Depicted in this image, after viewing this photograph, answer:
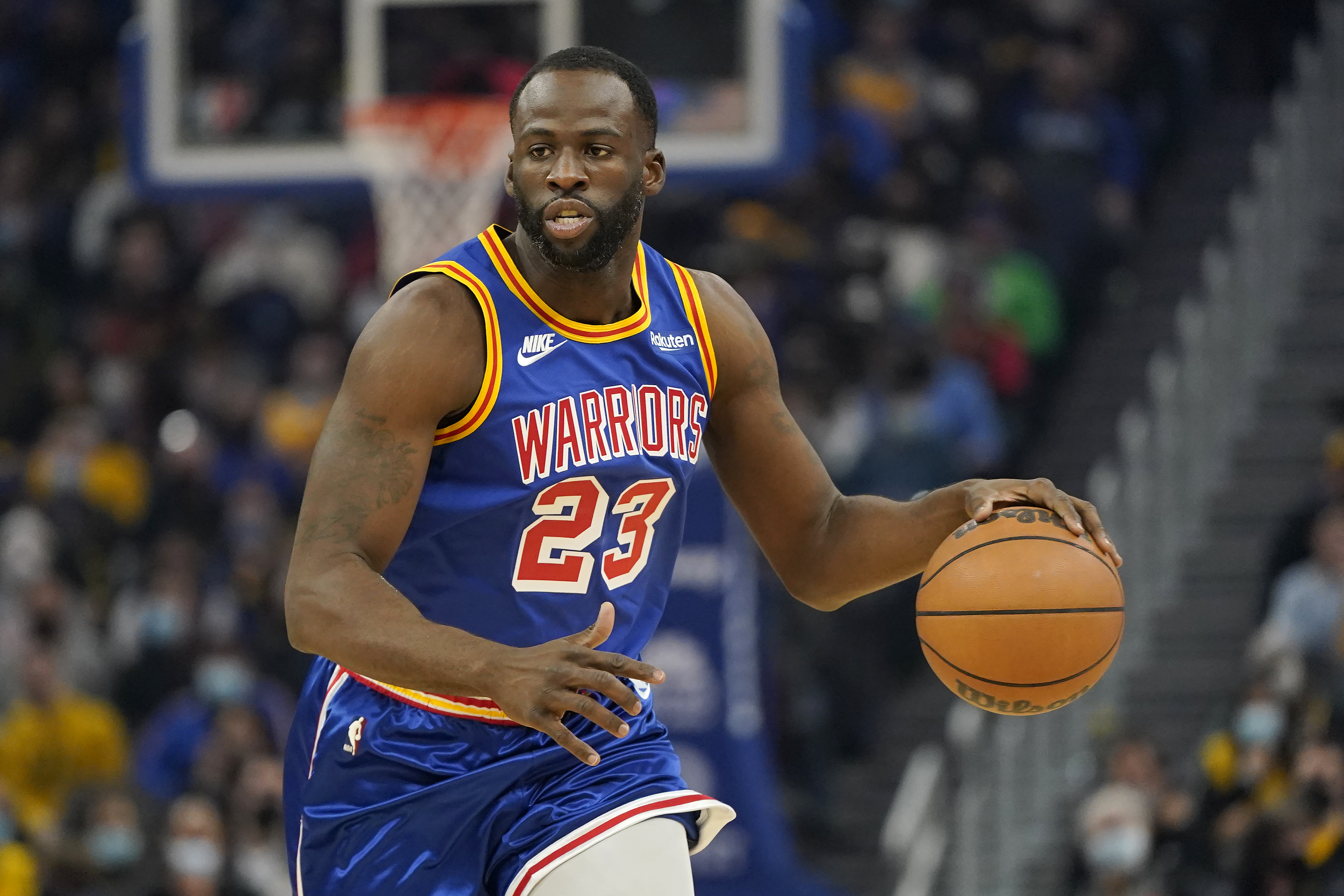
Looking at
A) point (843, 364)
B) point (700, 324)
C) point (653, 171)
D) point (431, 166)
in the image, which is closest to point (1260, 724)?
point (843, 364)

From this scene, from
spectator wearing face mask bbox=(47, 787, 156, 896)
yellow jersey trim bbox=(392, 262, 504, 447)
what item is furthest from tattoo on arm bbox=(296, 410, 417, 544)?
spectator wearing face mask bbox=(47, 787, 156, 896)

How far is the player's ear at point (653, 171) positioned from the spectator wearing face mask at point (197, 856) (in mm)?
5887

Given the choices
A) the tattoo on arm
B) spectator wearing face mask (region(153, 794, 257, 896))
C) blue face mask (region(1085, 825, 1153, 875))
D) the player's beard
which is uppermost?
the player's beard

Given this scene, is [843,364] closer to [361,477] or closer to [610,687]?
[361,477]

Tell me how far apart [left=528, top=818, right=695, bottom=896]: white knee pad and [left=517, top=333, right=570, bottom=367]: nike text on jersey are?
953mm

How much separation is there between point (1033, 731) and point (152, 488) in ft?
18.0

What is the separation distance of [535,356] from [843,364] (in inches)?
307

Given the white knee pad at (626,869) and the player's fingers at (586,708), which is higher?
the player's fingers at (586,708)

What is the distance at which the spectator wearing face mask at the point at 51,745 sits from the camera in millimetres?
10641

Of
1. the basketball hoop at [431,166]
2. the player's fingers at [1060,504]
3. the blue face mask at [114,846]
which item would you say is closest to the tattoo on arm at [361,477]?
the player's fingers at [1060,504]

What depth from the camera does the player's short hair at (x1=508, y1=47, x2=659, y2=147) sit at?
3.99 meters

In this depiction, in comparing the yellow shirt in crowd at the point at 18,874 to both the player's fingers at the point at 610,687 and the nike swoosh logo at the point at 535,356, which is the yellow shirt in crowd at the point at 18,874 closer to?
the nike swoosh logo at the point at 535,356

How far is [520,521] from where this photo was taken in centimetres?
400

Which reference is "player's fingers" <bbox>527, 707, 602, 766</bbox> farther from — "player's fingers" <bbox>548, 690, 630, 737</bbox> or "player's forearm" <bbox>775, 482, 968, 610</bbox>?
"player's forearm" <bbox>775, 482, 968, 610</bbox>
